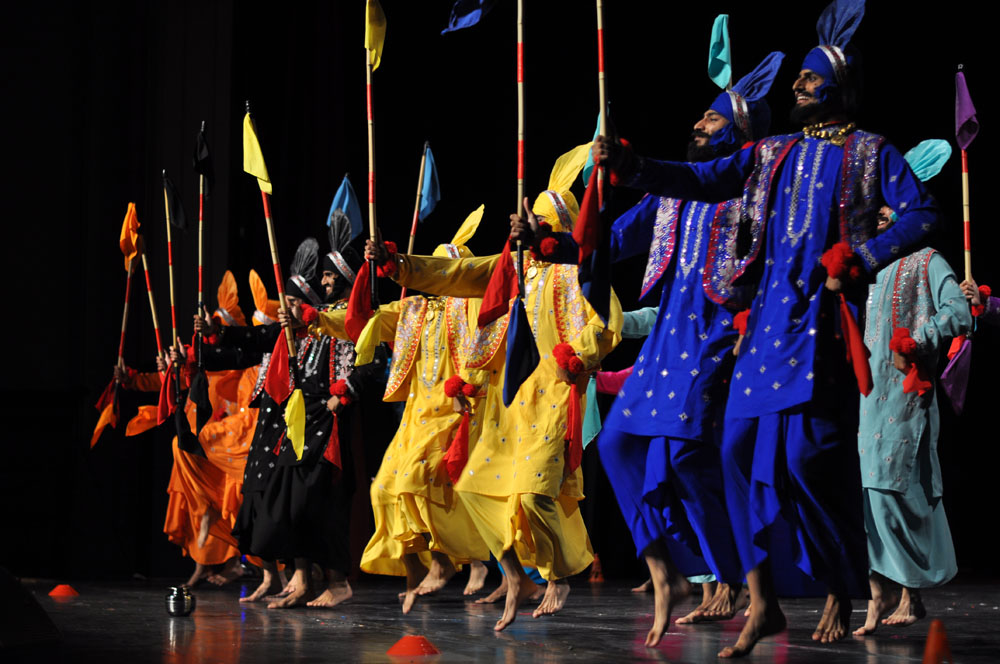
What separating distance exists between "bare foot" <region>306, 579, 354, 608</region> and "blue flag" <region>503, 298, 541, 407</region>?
180cm

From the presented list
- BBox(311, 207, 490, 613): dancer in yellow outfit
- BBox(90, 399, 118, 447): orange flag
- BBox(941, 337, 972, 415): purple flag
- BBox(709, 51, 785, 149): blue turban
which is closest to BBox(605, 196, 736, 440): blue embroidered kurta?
BBox(709, 51, 785, 149): blue turban

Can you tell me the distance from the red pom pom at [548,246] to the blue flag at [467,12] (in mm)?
889

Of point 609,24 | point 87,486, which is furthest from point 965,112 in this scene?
point 87,486

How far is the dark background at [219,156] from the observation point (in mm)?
6770

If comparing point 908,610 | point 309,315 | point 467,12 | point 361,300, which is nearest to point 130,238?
point 309,315

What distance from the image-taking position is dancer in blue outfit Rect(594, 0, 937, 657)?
10.2 feet

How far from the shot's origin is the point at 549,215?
4738 millimetres

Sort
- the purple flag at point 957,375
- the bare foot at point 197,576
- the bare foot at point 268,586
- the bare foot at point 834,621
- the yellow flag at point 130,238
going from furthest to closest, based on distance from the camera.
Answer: the yellow flag at point 130,238 → the bare foot at point 197,576 → the bare foot at point 268,586 → the purple flag at point 957,375 → the bare foot at point 834,621

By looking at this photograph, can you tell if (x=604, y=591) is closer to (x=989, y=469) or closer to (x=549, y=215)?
(x=549, y=215)

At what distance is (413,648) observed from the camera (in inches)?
125

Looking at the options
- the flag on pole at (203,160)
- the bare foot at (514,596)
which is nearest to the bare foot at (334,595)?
the bare foot at (514,596)

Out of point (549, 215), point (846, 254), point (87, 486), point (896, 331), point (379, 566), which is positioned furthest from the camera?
point (87, 486)

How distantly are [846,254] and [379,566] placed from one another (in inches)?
107

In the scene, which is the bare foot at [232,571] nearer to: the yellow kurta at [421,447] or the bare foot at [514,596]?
the yellow kurta at [421,447]
